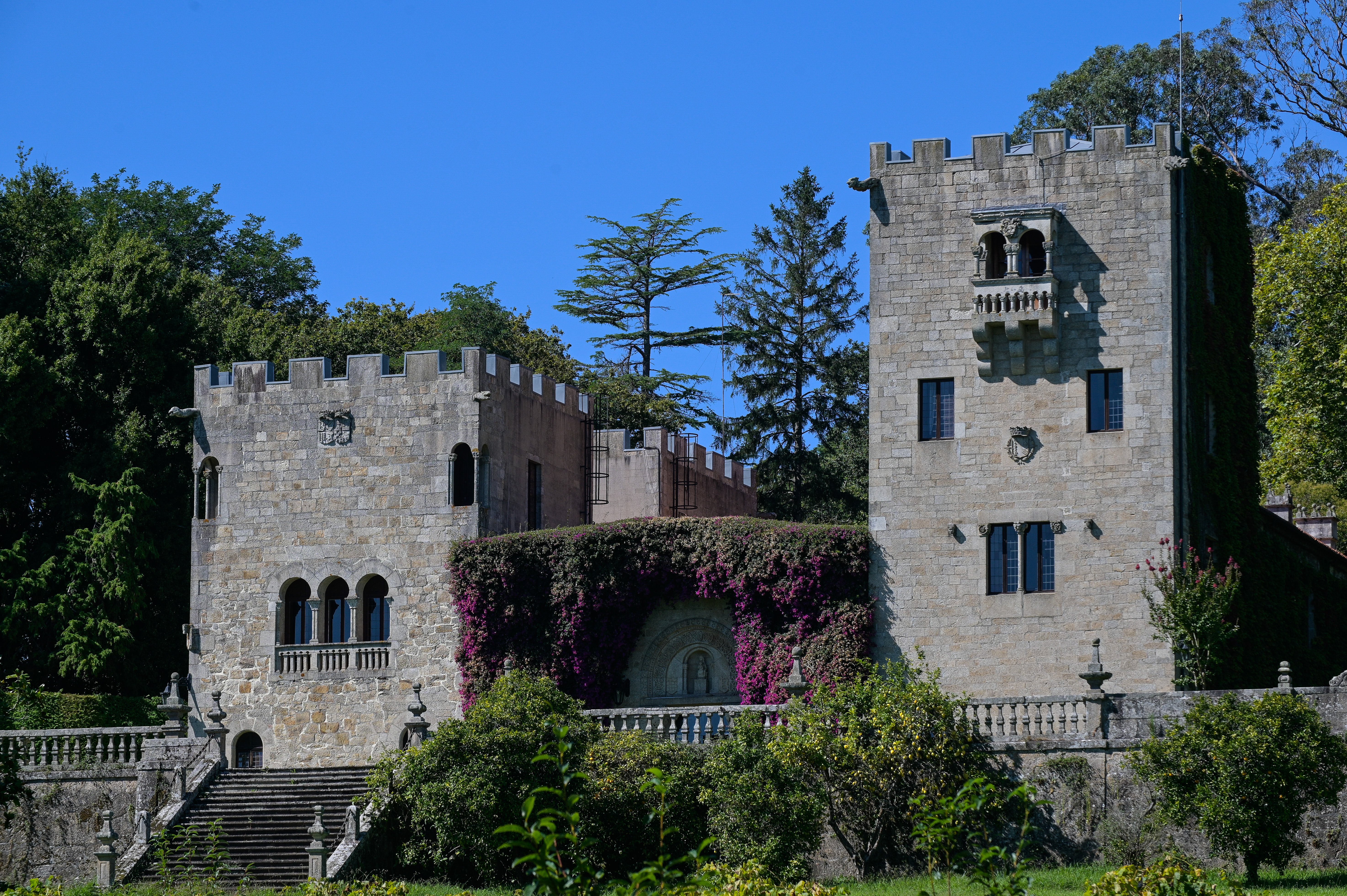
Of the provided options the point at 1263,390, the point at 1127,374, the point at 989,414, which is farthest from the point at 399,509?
the point at 1263,390

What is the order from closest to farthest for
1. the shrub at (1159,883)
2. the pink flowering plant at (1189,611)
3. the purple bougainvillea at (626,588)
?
the shrub at (1159,883) < the pink flowering plant at (1189,611) < the purple bougainvillea at (626,588)

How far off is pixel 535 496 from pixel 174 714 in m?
9.16

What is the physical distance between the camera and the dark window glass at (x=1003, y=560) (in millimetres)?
36312

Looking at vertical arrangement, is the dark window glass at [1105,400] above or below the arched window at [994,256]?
below

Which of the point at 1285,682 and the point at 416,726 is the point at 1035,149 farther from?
the point at 416,726

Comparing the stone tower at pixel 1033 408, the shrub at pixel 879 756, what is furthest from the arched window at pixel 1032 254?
the shrub at pixel 879 756

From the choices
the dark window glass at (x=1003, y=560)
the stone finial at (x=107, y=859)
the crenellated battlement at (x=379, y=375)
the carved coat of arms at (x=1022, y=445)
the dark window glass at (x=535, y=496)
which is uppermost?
the crenellated battlement at (x=379, y=375)

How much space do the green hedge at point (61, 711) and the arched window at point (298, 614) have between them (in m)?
3.16

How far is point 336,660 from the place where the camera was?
39.9 m

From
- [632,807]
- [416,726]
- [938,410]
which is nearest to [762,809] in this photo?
[632,807]

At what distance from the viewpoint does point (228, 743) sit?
40.2 m

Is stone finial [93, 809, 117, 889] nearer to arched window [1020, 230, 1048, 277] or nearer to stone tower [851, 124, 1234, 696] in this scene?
stone tower [851, 124, 1234, 696]

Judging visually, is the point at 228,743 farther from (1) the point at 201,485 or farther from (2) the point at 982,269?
(2) the point at 982,269

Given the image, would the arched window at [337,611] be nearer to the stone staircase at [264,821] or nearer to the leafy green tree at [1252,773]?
the stone staircase at [264,821]
